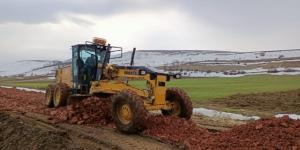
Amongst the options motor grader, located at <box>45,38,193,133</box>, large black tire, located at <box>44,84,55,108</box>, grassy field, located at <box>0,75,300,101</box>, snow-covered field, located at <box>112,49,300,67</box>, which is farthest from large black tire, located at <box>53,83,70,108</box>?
snow-covered field, located at <box>112,49,300,67</box>

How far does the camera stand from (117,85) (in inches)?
568

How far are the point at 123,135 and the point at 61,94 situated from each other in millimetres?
5775

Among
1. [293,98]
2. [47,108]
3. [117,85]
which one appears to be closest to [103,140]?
[117,85]

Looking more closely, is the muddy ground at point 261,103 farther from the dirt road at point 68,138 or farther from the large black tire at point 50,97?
the dirt road at point 68,138

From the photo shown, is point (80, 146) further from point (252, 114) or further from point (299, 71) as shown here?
point (299, 71)

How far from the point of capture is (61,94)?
17766 millimetres

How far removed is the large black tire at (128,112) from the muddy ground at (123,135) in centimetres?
23

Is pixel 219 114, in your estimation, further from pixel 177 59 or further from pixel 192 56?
pixel 192 56

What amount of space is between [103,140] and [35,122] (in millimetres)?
3691

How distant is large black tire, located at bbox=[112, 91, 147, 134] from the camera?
40.6 ft

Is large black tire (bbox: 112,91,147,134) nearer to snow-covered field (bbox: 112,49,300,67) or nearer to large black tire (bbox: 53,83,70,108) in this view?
large black tire (bbox: 53,83,70,108)

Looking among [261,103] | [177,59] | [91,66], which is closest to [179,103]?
[91,66]

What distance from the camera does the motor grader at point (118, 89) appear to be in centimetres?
1283

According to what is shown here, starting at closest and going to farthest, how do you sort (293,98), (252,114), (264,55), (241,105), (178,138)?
(178,138)
(252,114)
(241,105)
(293,98)
(264,55)
